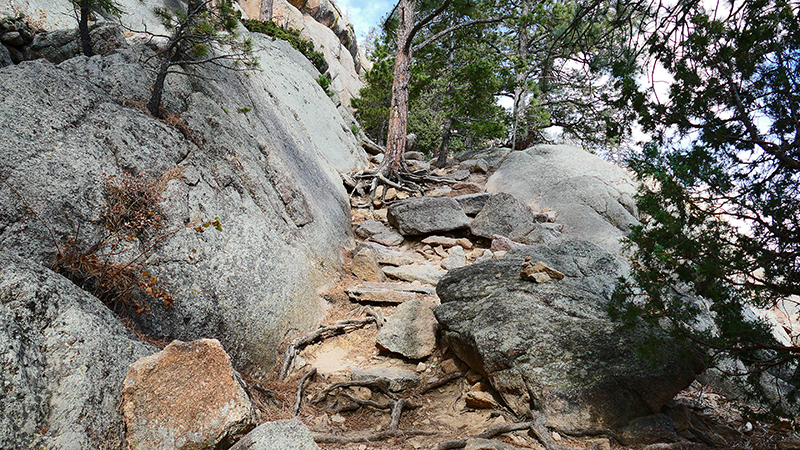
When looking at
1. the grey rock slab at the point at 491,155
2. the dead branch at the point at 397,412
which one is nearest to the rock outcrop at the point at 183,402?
the dead branch at the point at 397,412

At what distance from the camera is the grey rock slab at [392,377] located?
4.52 metres

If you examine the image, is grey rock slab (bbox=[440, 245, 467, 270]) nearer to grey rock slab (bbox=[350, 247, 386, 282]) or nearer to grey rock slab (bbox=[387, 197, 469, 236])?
grey rock slab (bbox=[387, 197, 469, 236])

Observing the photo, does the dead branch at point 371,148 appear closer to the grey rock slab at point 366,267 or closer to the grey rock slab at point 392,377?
the grey rock slab at point 366,267

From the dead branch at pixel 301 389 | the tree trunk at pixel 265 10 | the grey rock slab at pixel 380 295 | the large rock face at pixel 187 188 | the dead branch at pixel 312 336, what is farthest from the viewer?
the tree trunk at pixel 265 10

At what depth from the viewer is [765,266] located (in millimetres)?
2918

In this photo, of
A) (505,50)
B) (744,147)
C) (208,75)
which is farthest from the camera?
(505,50)

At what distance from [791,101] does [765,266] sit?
124cm

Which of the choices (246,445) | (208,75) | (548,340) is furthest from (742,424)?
(208,75)

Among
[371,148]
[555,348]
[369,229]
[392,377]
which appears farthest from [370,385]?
[371,148]

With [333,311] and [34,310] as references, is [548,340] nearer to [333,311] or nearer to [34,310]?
[333,311]

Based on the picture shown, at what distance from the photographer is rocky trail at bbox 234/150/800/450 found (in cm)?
351

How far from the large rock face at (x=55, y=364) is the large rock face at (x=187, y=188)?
0.73m

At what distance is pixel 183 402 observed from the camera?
107 inches

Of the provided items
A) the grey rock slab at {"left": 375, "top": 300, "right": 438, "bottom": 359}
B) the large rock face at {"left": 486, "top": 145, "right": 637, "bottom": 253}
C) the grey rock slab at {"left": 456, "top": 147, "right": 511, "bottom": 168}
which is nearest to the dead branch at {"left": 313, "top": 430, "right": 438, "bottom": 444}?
the grey rock slab at {"left": 375, "top": 300, "right": 438, "bottom": 359}
